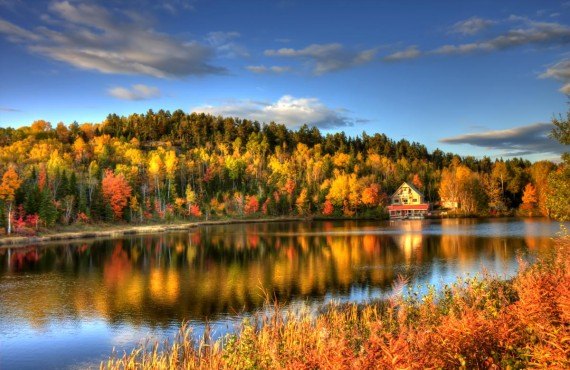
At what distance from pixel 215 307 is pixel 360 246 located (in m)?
32.5

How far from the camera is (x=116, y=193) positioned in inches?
3893

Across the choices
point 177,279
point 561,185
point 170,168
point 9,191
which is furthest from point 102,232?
point 561,185

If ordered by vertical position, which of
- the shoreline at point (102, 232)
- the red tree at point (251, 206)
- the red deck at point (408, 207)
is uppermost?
the red tree at point (251, 206)

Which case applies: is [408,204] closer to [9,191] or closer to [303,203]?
[303,203]

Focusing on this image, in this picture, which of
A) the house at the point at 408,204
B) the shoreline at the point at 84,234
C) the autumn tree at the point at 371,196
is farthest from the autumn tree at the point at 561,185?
the autumn tree at the point at 371,196

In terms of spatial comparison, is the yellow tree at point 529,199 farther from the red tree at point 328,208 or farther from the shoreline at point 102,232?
the shoreline at point 102,232

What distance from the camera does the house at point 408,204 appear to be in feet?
420

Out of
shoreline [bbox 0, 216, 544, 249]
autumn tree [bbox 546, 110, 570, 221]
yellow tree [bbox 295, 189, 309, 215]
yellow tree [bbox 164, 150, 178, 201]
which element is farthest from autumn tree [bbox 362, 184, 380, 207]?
autumn tree [bbox 546, 110, 570, 221]

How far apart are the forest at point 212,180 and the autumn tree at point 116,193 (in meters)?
0.21

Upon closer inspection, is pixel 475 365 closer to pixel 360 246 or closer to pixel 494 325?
pixel 494 325

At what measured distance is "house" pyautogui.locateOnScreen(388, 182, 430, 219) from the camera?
12800 centimetres

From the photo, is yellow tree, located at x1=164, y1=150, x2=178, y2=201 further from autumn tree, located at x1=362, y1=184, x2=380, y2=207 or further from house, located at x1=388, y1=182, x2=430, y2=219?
house, located at x1=388, y1=182, x2=430, y2=219

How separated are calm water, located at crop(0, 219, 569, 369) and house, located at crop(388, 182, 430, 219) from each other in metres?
64.7

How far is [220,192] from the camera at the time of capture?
447 feet
